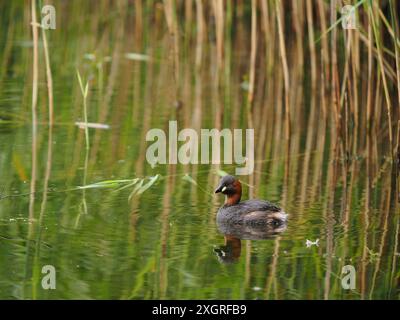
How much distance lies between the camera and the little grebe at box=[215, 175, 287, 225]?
6.05 meters

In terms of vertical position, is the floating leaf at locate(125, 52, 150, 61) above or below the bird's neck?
above

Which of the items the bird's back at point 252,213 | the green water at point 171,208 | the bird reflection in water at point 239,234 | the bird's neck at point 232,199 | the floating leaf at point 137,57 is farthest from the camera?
→ the floating leaf at point 137,57

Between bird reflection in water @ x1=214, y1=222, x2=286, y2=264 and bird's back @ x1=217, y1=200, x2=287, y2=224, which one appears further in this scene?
bird's back @ x1=217, y1=200, x2=287, y2=224

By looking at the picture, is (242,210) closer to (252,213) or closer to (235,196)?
(252,213)

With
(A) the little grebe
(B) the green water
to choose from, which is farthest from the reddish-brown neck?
(B) the green water

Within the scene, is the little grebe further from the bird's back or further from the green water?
the green water

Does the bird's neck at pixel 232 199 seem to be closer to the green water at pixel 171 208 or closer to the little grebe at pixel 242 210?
the little grebe at pixel 242 210

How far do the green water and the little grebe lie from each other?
0.41 feet

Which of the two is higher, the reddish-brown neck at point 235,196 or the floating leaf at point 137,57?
the floating leaf at point 137,57

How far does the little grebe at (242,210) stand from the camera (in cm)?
605

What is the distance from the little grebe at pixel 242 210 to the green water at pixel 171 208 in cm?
13

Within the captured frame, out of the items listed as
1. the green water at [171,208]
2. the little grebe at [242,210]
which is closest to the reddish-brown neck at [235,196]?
the little grebe at [242,210]

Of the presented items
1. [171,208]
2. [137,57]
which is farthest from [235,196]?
[137,57]
